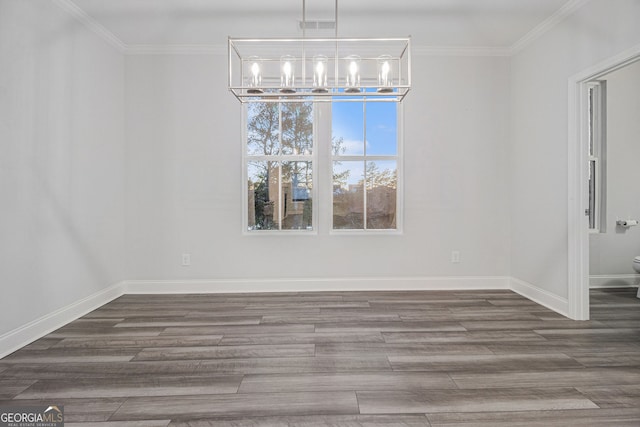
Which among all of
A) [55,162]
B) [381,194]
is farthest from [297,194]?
[55,162]

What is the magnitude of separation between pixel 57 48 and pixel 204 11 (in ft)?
4.20

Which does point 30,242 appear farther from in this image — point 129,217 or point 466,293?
point 466,293

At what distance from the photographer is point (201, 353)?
2230mm

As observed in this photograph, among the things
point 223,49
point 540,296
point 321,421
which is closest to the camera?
point 321,421

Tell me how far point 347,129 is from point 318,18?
3.89 ft

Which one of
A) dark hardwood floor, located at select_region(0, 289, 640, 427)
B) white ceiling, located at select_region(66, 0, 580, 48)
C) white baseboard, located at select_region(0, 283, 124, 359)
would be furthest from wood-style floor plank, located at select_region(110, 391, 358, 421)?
white ceiling, located at select_region(66, 0, 580, 48)

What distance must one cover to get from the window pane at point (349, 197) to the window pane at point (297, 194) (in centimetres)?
32

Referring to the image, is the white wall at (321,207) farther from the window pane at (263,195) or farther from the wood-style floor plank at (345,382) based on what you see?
the wood-style floor plank at (345,382)

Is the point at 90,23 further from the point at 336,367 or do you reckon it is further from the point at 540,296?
the point at 540,296

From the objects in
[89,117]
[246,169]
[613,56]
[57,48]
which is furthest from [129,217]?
[613,56]

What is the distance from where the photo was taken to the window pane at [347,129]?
3746mm

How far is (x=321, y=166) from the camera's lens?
147 inches

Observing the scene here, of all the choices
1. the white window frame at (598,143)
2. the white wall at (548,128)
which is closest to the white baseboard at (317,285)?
the white wall at (548,128)

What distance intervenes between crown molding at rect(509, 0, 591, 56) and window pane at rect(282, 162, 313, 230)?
2688 millimetres
